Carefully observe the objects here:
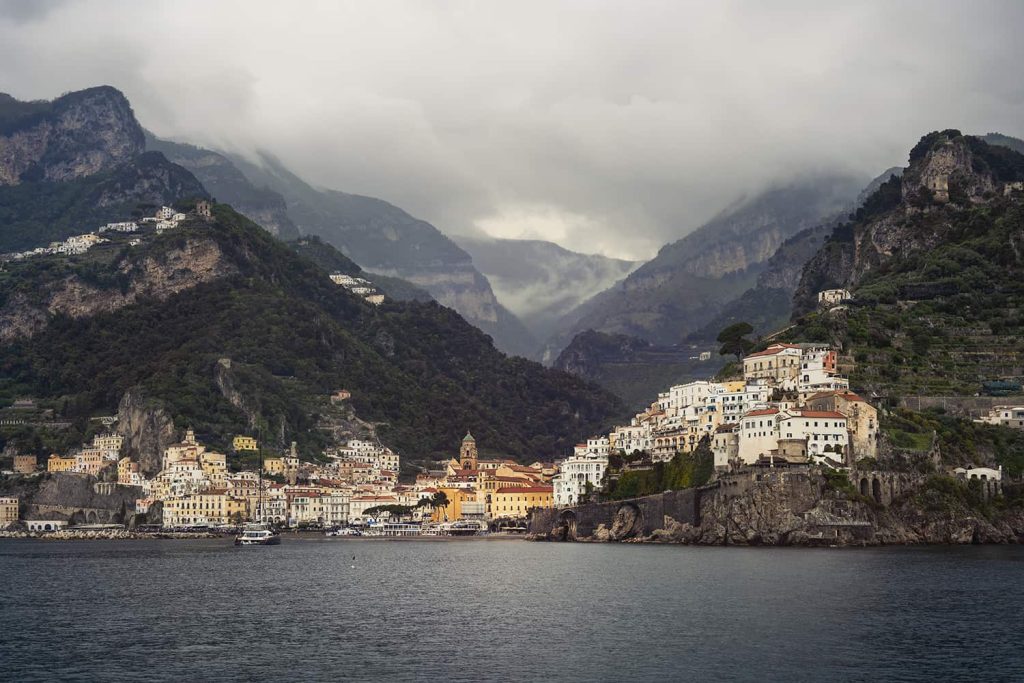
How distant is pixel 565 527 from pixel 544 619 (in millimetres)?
71476

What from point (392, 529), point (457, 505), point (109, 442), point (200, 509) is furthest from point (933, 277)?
point (109, 442)

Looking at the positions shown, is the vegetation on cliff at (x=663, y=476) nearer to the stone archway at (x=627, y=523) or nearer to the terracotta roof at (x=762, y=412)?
the stone archway at (x=627, y=523)

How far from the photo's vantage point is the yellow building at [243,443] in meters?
185

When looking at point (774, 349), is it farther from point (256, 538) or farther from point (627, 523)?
point (256, 538)

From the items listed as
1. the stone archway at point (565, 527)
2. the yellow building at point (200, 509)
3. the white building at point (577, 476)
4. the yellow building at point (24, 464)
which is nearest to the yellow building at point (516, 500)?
the white building at point (577, 476)

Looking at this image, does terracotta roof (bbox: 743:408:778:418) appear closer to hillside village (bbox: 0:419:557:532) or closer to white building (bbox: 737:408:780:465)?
white building (bbox: 737:408:780:465)

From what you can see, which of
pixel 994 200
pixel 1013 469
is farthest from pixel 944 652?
pixel 994 200

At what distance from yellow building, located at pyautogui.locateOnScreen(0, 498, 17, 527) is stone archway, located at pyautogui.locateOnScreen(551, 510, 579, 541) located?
75927 mm

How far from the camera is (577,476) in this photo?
144 m

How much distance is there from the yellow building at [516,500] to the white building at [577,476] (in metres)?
14.2

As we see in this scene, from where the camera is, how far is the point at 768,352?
13162 centimetres

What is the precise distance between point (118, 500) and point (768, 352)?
8658 cm

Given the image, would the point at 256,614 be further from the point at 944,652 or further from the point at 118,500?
the point at 118,500

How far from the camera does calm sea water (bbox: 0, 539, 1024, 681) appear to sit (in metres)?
47.9
